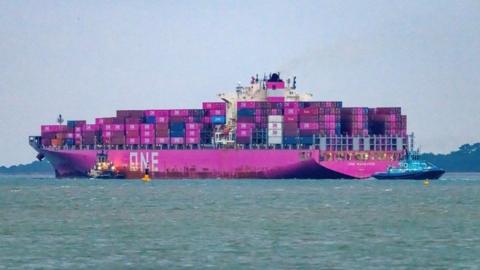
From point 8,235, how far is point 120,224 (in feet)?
22.2

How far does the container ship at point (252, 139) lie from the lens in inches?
5202


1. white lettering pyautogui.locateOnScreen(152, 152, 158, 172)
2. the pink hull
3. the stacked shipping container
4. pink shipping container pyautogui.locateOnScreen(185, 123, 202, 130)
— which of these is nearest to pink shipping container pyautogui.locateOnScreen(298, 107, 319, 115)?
the stacked shipping container

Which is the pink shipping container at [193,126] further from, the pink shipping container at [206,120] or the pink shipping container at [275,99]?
the pink shipping container at [275,99]

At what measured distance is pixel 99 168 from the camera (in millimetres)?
146250

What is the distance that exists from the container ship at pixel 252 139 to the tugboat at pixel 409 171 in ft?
3.75

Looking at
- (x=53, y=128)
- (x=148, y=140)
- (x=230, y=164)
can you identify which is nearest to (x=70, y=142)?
(x=53, y=128)

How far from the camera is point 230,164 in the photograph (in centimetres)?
13750

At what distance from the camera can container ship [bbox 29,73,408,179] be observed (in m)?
132

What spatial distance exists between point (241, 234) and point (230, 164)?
85.9m

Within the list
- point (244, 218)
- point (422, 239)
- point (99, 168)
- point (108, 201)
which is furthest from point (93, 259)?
point (99, 168)

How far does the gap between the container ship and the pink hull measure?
10 cm

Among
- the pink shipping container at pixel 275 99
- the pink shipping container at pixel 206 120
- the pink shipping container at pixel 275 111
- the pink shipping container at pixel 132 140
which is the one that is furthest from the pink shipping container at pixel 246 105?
the pink shipping container at pixel 132 140

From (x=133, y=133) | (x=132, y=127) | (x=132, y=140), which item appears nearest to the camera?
(x=133, y=133)

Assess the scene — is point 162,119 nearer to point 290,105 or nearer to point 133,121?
point 133,121
